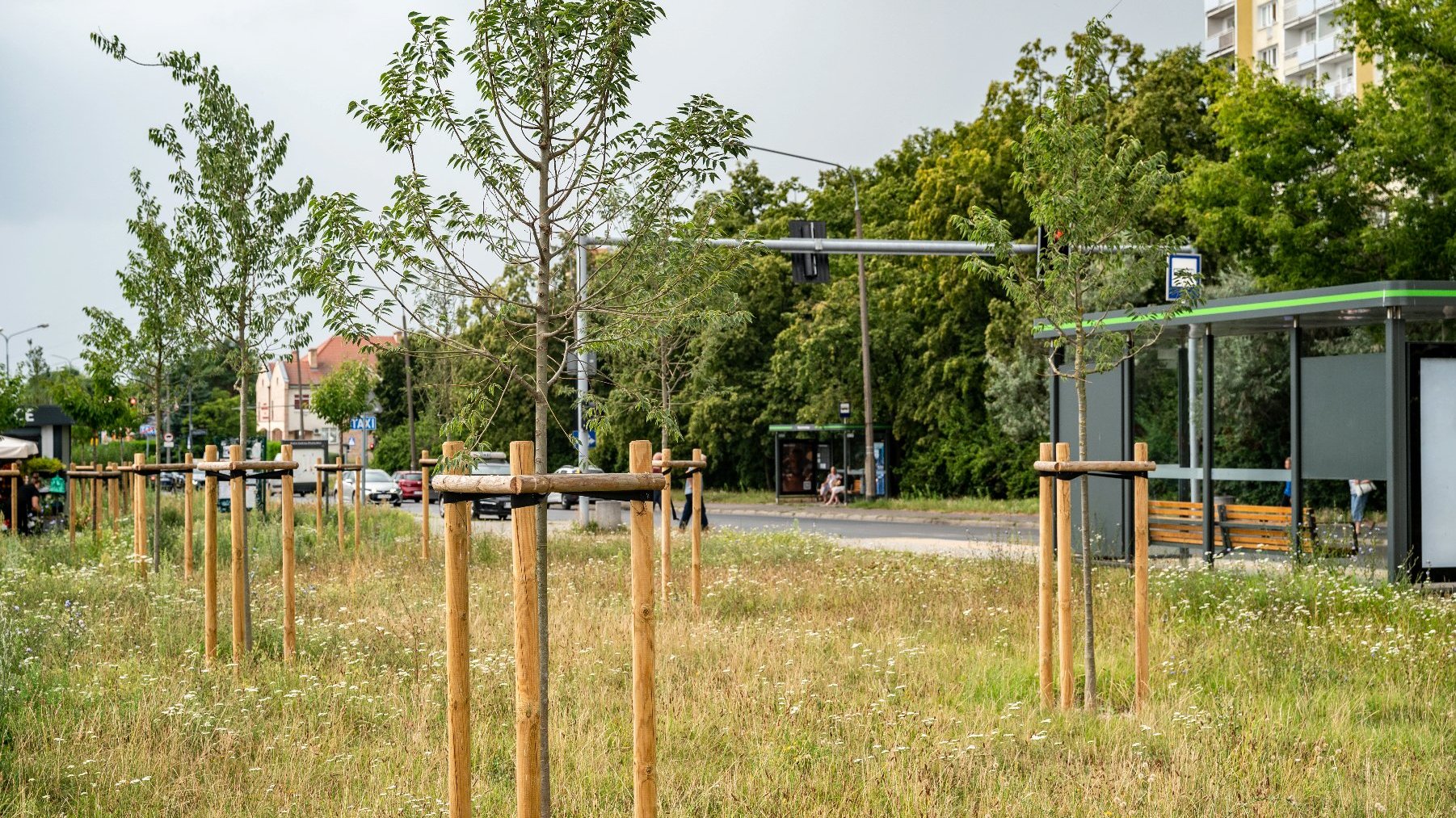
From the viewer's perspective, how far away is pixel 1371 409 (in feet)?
45.8

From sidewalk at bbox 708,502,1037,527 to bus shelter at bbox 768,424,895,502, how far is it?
1303 mm

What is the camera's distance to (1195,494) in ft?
57.5

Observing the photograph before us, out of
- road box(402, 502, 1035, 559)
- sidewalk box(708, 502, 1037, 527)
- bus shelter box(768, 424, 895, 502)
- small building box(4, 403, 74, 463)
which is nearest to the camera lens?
road box(402, 502, 1035, 559)

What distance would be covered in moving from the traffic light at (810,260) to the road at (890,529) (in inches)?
163

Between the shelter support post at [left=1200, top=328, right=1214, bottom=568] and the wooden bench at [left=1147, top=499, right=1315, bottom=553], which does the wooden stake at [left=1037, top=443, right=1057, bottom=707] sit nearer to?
the wooden bench at [left=1147, top=499, right=1315, bottom=553]

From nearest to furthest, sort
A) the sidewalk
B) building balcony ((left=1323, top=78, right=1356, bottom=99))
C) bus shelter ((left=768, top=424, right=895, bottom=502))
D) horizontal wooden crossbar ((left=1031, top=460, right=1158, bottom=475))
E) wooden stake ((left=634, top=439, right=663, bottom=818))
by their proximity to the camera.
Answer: wooden stake ((left=634, top=439, right=663, bottom=818))
horizontal wooden crossbar ((left=1031, top=460, right=1158, bottom=475))
the sidewalk
bus shelter ((left=768, top=424, right=895, bottom=502))
building balcony ((left=1323, top=78, right=1356, bottom=99))

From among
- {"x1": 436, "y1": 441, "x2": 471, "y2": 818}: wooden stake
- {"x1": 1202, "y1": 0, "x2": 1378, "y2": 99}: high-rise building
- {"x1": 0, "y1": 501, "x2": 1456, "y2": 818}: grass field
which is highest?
{"x1": 1202, "y1": 0, "x2": 1378, "y2": 99}: high-rise building

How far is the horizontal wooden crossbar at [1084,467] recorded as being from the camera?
26.2 ft

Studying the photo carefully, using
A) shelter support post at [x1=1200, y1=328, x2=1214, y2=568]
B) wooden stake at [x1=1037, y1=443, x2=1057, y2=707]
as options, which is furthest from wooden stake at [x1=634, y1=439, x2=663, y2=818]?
shelter support post at [x1=1200, y1=328, x2=1214, y2=568]

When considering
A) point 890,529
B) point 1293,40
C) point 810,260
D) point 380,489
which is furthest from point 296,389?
point 810,260

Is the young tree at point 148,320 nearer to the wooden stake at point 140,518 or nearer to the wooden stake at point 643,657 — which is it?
the wooden stake at point 140,518

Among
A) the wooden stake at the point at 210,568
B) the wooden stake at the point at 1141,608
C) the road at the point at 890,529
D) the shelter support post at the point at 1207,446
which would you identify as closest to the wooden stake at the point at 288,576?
the wooden stake at the point at 210,568

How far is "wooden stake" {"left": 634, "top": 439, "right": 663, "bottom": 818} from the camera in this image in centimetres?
466

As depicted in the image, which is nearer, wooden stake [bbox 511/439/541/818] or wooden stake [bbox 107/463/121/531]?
wooden stake [bbox 511/439/541/818]
